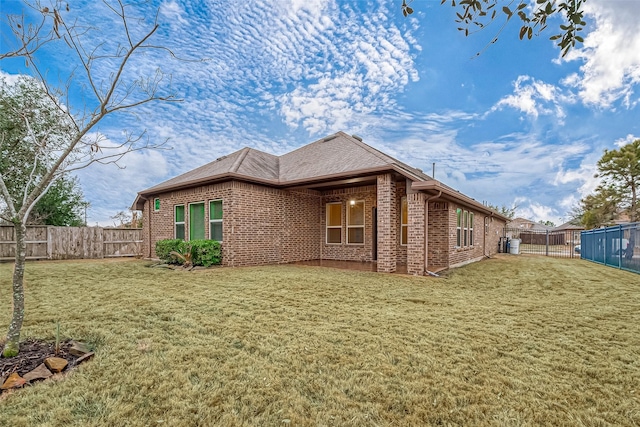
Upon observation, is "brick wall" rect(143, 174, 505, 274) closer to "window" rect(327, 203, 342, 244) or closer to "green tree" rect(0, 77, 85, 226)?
"window" rect(327, 203, 342, 244)

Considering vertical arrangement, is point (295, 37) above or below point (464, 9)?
above

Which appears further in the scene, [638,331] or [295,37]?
[295,37]

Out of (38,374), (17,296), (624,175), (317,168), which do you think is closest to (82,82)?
(17,296)

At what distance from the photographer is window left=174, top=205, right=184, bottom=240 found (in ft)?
40.0

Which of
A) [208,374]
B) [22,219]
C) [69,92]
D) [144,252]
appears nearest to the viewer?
[208,374]

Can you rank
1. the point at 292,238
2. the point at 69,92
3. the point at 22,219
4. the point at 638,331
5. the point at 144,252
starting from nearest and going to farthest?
the point at 22,219
the point at 69,92
the point at 638,331
the point at 292,238
the point at 144,252

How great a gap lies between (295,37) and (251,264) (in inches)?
285

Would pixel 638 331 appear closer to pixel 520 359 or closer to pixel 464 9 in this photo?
pixel 520 359

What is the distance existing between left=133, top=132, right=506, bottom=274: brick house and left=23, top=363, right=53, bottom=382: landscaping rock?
7.17 m

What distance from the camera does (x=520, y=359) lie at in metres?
A: 3.03

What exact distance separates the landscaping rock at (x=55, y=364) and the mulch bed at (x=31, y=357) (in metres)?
0.05

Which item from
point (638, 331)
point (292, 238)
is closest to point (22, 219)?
point (638, 331)

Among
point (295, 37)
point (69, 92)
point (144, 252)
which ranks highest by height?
point (295, 37)

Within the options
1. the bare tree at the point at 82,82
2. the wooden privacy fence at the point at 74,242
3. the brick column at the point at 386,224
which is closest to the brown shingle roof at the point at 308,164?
the brick column at the point at 386,224
